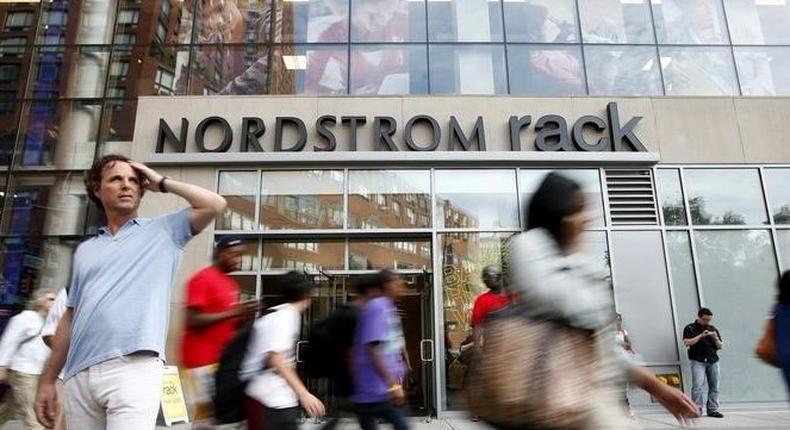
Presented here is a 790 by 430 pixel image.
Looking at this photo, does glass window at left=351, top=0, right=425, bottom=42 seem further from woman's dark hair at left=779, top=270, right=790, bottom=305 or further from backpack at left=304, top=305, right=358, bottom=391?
woman's dark hair at left=779, top=270, right=790, bottom=305

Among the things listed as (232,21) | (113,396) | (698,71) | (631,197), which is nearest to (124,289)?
(113,396)

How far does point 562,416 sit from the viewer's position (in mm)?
1678

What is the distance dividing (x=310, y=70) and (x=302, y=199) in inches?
114

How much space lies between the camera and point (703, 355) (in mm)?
9328

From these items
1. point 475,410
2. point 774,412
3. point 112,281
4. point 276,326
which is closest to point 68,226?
point 276,326

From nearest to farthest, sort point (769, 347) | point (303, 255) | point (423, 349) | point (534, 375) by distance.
→ point (534, 375)
point (769, 347)
point (423, 349)
point (303, 255)

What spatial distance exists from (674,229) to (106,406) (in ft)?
34.9

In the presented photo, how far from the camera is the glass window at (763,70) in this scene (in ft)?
38.6

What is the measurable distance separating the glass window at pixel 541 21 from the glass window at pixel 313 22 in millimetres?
3570

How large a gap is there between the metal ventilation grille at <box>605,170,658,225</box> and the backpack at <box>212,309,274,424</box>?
8947mm

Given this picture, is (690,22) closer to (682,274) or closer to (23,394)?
(682,274)

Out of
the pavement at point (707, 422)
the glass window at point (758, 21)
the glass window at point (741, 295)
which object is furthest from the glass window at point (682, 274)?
the glass window at point (758, 21)

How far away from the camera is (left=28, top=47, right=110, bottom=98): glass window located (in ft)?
40.2

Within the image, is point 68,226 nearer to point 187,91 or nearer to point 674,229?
point 187,91
